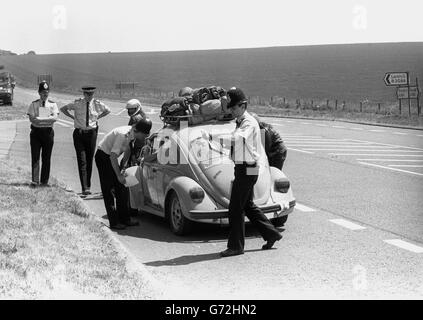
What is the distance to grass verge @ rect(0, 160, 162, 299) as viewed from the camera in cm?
613

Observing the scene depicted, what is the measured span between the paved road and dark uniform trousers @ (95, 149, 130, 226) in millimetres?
248

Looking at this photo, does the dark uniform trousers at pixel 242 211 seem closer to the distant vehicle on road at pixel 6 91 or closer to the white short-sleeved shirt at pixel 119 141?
the white short-sleeved shirt at pixel 119 141

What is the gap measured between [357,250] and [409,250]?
0.58 meters

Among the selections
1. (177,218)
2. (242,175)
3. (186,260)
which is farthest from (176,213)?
(242,175)

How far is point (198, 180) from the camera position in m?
9.21

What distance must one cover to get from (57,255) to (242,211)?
2.10 metres

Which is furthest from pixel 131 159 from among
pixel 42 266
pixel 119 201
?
pixel 42 266

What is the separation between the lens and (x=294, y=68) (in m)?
170

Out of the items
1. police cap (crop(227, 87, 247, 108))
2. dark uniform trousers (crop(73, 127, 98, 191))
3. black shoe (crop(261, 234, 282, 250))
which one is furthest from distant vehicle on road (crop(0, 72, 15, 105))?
police cap (crop(227, 87, 247, 108))

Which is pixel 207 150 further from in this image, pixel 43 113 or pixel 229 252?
pixel 43 113

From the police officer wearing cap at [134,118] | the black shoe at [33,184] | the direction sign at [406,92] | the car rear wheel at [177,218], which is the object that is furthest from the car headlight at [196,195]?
the direction sign at [406,92]

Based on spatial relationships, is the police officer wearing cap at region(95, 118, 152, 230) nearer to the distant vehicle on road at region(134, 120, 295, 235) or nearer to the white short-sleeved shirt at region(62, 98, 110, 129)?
the distant vehicle on road at region(134, 120, 295, 235)
